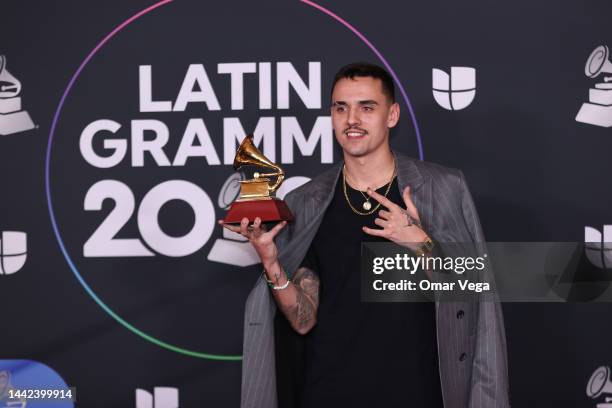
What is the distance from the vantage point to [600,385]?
10.5 ft

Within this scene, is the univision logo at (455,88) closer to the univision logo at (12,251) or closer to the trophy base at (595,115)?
the trophy base at (595,115)

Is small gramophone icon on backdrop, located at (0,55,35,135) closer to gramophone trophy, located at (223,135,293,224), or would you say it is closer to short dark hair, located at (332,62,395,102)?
gramophone trophy, located at (223,135,293,224)

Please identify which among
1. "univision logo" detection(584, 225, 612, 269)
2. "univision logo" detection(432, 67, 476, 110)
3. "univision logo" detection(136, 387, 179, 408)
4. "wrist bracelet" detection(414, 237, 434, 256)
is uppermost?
"univision logo" detection(432, 67, 476, 110)

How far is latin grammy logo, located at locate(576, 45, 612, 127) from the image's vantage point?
325 cm

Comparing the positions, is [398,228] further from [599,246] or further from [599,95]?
[599,95]

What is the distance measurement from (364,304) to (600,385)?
1498mm

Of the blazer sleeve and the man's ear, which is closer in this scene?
the blazer sleeve

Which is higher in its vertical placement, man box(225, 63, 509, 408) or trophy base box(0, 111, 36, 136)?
trophy base box(0, 111, 36, 136)

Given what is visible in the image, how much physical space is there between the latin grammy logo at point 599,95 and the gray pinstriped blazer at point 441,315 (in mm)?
1131

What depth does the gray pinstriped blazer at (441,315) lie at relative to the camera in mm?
2316

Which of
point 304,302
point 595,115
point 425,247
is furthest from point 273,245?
point 595,115

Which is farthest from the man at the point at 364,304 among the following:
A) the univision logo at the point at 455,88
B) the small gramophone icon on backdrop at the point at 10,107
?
the small gramophone icon on backdrop at the point at 10,107

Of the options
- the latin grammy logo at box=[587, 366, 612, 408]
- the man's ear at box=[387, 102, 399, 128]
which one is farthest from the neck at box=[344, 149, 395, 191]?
the latin grammy logo at box=[587, 366, 612, 408]

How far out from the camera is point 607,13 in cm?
327
